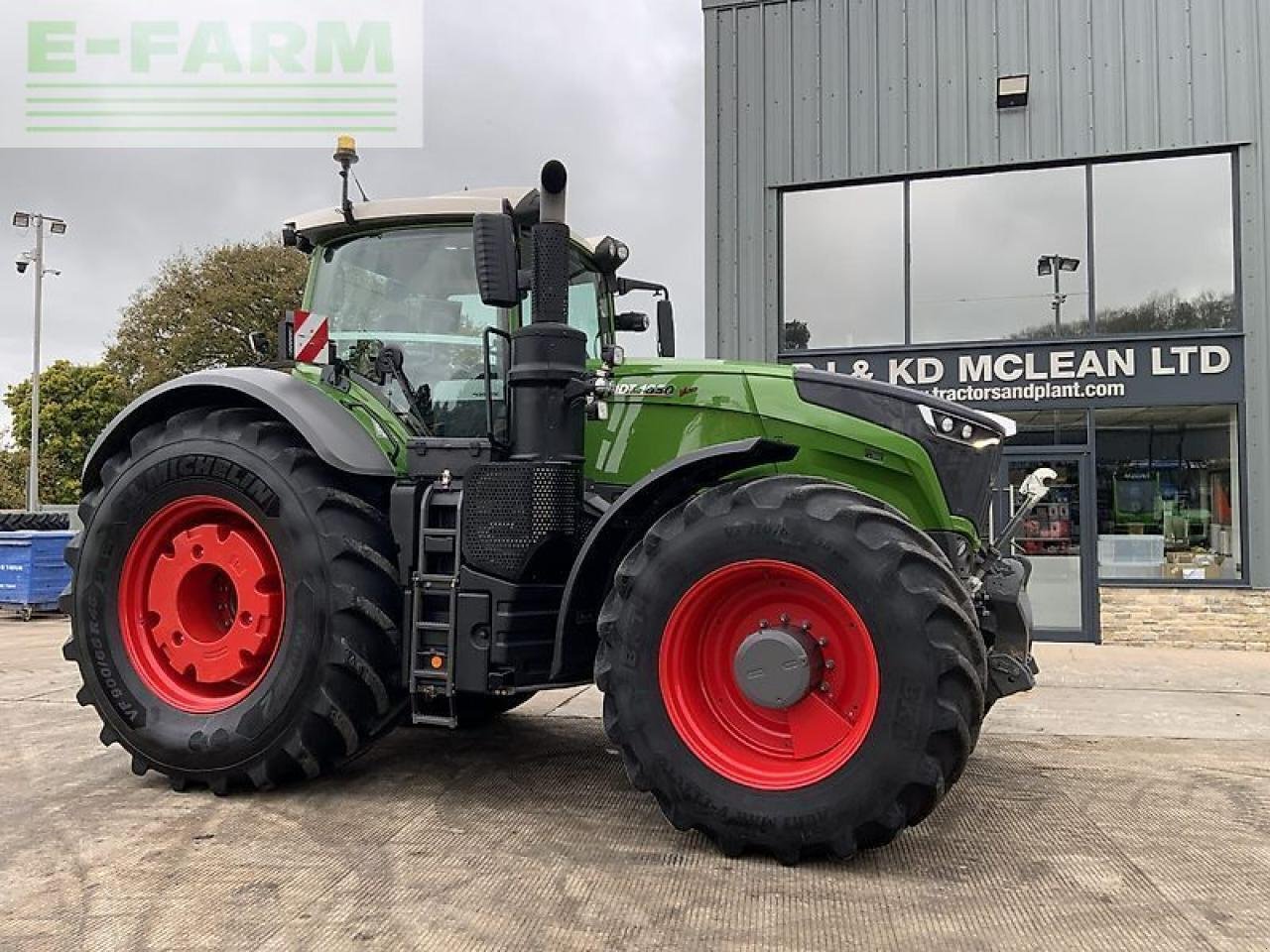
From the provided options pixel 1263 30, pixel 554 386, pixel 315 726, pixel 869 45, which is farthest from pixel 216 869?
pixel 1263 30

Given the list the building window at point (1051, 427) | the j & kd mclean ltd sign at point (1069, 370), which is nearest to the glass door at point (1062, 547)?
the building window at point (1051, 427)

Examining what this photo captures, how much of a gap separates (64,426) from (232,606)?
34965 mm

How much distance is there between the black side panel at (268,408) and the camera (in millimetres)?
4109

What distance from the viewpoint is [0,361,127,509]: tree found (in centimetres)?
3384

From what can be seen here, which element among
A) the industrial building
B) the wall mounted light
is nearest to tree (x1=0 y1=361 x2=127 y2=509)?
the industrial building

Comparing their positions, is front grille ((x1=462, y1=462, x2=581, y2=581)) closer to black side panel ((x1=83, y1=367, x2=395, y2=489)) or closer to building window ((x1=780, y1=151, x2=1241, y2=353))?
black side panel ((x1=83, y1=367, x2=395, y2=489))

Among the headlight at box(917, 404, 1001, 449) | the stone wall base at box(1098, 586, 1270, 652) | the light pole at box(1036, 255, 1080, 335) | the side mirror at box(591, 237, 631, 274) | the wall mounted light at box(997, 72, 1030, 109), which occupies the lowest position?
the stone wall base at box(1098, 586, 1270, 652)

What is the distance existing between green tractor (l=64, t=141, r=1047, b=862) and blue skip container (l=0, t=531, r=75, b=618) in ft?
29.6

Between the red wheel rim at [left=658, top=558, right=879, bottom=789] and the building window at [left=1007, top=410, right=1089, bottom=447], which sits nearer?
the red wheel rim at [left=658, top=558, right=879, bottom=789]

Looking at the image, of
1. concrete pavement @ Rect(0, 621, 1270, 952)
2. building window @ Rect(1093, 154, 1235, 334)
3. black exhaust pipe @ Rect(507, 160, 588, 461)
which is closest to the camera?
concrete pavement @ Rect(0, 621, 1270, 952)

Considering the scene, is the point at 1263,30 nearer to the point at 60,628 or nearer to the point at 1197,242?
the point at 1197,242

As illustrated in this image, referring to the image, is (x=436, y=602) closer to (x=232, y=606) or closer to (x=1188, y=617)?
(x=232, y=606)

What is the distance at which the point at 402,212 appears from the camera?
454cm

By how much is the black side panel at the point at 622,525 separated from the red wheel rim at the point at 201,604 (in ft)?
4.15
